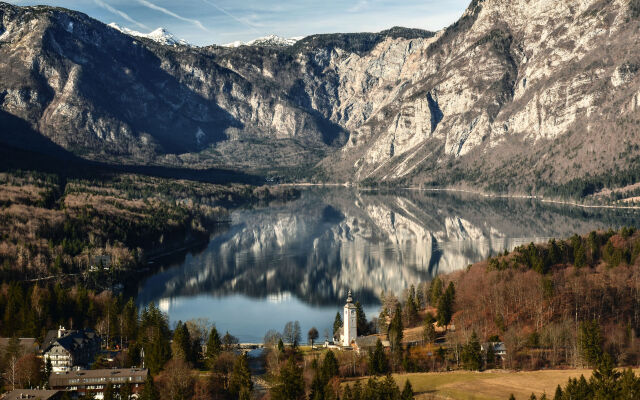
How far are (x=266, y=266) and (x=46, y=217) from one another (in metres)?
47.9

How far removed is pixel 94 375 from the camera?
216 ft

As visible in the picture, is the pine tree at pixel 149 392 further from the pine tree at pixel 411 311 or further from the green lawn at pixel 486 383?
the pine tree at pixel 411 311

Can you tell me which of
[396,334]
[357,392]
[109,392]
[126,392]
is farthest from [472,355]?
[109,392]

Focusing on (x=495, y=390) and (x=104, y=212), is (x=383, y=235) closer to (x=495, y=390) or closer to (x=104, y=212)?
(x=104, y=212)

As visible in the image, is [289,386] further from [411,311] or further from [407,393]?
[411,311]

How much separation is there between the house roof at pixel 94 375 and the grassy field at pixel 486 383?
23.6 m

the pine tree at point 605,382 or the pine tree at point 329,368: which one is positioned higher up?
the pine tree at point 329,368

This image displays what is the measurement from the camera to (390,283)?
11800 cm

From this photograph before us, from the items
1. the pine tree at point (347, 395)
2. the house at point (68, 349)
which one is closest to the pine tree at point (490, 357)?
the pine tree at point (347, 395)

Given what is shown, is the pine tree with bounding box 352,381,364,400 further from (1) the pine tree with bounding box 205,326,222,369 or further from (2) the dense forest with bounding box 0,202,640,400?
(1) the pine tree with bounding box 205,326,222,369

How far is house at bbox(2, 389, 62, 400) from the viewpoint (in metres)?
60.6

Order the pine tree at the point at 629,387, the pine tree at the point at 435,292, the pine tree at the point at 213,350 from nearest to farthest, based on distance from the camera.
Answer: the pine tree at the point at 629,387, the pine tree at the point at 213,350, the pine tree at the point at 435,292

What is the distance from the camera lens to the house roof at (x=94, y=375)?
6512 cm

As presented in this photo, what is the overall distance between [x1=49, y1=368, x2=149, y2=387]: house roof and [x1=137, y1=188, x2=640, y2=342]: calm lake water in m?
23.6
